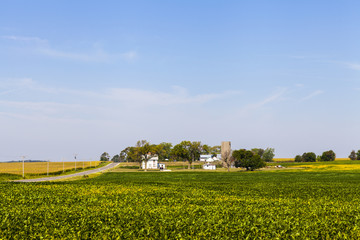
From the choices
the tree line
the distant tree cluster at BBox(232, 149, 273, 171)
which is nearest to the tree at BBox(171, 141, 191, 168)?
the tree line

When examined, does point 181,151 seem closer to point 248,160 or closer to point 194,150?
point 194,150

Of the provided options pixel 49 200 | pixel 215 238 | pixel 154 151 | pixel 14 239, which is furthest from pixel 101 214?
pixel 154 151

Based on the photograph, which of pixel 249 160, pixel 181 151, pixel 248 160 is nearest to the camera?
pixel 249 160

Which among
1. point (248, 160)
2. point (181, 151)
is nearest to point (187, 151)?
point (181, 151)

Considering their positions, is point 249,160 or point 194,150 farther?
point 194,150

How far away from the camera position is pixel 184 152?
17738 centimetres

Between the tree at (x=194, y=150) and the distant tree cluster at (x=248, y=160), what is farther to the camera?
the tree at (x=194, y=150)

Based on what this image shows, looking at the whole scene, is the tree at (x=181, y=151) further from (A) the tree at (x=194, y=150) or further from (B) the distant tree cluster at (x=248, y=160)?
(B) the distant tree cluster at (x=248, y=160)

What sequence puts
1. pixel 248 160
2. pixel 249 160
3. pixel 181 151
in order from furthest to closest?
pixel 181 151 → pixel 248 160 → pixel 249 160

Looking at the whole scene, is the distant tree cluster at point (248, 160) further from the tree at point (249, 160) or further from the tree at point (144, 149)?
the tree at point (144, 149)

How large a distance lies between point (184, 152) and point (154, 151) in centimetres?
1722

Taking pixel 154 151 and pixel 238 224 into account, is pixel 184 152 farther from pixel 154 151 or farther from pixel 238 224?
pixel 238 224

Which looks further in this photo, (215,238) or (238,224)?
(238,224)

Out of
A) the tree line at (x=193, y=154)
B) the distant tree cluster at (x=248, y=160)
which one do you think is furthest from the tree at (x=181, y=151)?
the distant tree cluster at (x=248, y=160)
